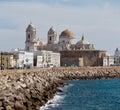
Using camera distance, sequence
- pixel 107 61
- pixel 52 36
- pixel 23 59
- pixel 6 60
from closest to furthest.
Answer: pixel 6 60 < pixel 23 59 < pixel 52 36 < pixel 107 61

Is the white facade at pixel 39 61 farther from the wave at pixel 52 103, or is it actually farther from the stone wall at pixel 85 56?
the wave at pixel 52 103

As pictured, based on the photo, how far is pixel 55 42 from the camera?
101m

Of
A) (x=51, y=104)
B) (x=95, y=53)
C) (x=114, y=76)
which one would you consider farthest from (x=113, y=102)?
(x=95, y=53)

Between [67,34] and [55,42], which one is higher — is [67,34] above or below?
above

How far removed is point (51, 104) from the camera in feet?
87.2

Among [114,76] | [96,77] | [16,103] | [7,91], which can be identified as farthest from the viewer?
[114,76]

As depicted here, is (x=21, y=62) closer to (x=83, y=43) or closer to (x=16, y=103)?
(x=83, y=43)

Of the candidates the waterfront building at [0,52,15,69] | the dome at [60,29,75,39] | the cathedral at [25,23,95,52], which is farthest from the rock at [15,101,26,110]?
the dome at [60,29,75,39]

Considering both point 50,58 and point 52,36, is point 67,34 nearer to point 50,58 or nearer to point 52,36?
point 52,36

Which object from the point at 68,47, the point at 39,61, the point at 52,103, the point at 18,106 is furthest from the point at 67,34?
the point at 18,106

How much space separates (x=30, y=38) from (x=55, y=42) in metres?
9.52

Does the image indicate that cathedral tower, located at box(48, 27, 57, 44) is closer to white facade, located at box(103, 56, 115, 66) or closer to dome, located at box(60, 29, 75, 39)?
dome, located at box(60, 29, 75, 39)

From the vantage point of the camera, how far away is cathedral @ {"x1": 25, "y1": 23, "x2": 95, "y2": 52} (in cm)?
9250

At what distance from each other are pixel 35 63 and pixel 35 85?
174 feet
